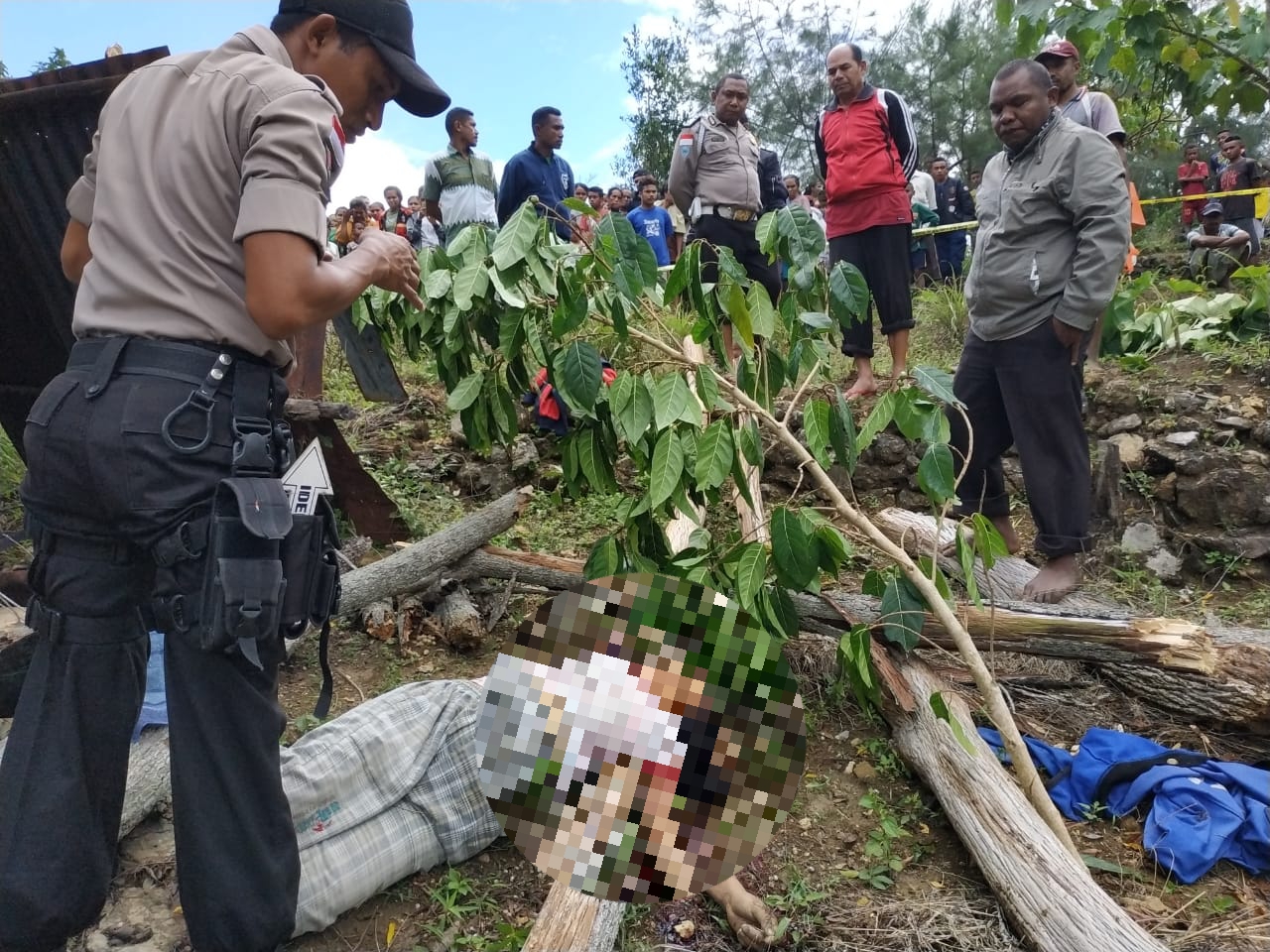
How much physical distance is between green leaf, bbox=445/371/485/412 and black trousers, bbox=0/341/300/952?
0.94 m

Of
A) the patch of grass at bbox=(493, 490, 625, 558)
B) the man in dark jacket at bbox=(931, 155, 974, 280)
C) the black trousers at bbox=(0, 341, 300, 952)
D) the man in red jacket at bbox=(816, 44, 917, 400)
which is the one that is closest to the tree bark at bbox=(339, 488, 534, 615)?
the patch of grass at bbox=(493, 490, 625, 558)

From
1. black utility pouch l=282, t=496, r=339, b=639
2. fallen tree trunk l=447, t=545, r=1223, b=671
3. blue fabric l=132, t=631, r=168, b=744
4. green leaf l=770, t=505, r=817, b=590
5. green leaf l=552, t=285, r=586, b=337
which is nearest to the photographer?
black utility pouch l=282, t=496, r=339, b=639

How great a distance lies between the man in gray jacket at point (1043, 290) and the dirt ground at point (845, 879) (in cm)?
69

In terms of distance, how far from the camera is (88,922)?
1623 mm

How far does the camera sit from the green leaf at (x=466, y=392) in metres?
2.46

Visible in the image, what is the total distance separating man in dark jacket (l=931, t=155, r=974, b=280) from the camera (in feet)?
32.9

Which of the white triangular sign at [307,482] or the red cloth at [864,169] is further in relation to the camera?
the red cloth at [864,169]

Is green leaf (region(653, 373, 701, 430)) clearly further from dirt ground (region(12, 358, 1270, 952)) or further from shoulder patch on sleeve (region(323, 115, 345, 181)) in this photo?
dirt ground (region(12, 358, 1270, 952))

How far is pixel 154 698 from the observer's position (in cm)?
250

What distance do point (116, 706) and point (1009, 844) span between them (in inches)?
80.2

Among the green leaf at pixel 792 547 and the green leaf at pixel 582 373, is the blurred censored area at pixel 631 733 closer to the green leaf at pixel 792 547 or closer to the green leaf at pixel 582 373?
the green leaf at pixel 792 547

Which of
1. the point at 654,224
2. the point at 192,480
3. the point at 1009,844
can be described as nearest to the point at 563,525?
the point at 1009,844

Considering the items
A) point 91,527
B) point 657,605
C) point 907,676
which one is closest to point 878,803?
point 907,676

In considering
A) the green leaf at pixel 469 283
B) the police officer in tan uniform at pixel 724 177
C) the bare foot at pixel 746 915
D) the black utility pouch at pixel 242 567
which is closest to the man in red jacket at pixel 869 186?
the police officer in tan uniform at pixel 724 177
